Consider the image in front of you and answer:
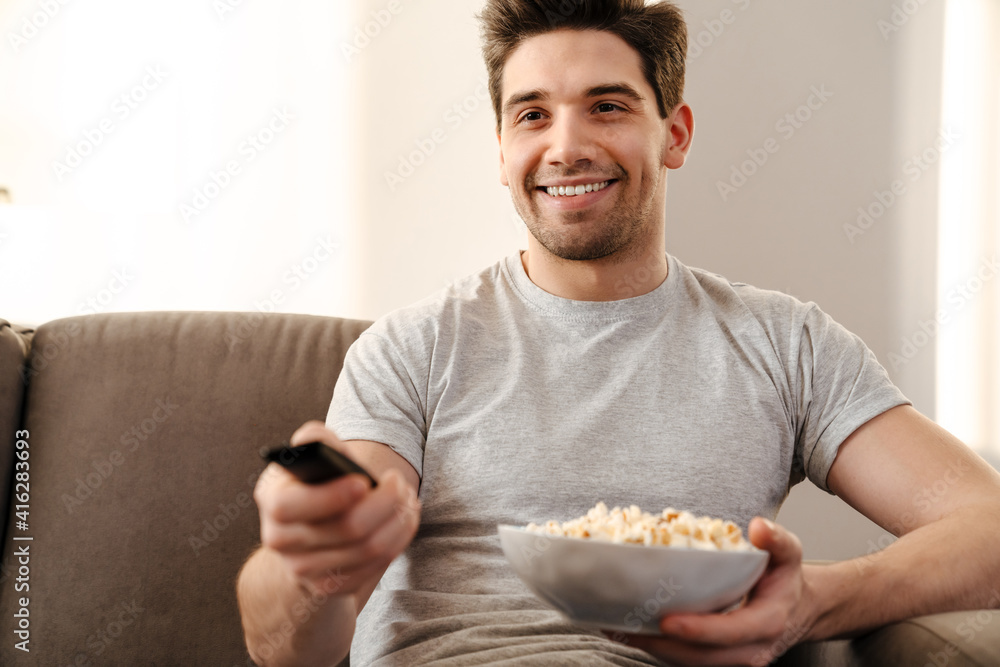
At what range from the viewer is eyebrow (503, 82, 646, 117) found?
1.28m

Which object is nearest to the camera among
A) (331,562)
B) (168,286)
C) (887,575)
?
(331,562)

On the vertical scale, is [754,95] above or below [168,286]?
above

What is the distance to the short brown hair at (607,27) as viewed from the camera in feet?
4.33

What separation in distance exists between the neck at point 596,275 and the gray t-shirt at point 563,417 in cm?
3

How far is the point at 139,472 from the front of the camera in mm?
1314

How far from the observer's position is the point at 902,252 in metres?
2.05

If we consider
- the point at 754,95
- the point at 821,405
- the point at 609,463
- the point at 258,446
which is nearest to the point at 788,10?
the point at 754,95

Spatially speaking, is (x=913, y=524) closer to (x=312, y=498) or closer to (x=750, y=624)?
(x=750, y=624)

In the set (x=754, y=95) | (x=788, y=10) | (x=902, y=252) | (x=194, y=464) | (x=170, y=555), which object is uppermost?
(x=788, y=10)

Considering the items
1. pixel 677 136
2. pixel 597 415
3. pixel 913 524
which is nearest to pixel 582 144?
pixel 677 136

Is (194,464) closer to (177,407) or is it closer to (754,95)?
(177,407)

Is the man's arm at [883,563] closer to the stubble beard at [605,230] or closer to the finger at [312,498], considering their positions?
the finger at [312,498]

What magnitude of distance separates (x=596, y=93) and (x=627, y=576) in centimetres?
85

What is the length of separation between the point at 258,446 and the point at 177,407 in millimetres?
151
